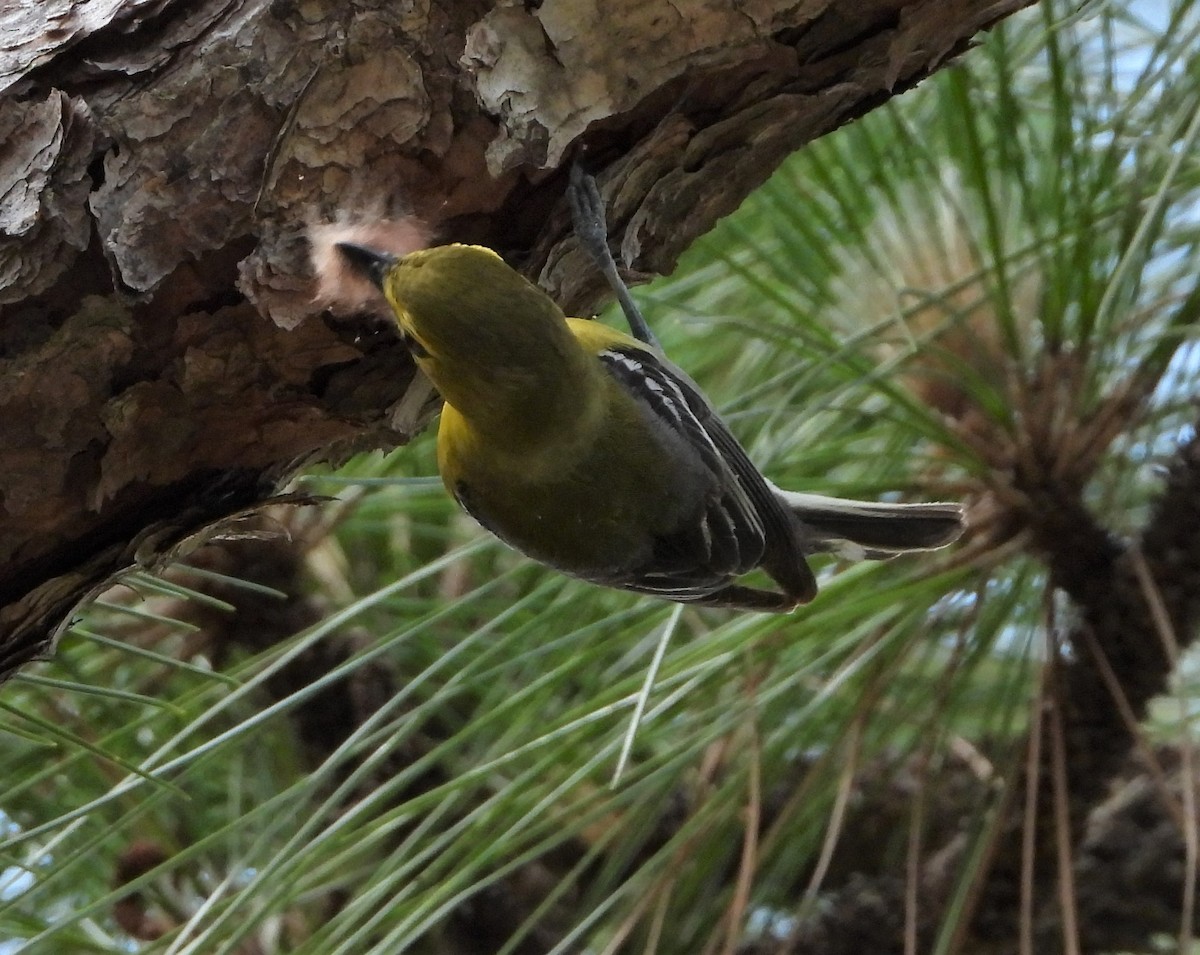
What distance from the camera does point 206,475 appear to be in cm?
84

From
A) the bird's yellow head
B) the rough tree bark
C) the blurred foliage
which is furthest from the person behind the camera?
the blurred foliage

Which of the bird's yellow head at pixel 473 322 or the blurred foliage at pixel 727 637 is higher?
the bird's yellow head at pixel 473 322

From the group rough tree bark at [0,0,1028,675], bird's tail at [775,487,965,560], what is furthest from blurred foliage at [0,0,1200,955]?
rough tree bark at [0,0,1028,675]

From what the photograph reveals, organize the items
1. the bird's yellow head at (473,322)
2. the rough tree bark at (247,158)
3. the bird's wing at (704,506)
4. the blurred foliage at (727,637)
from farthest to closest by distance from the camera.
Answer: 1. the bird's wing at (704,506)
2. the blurred foliage at (727,637)
3. the bird's yellow head at (473,322)
4. the rough tree bark at (247,158)

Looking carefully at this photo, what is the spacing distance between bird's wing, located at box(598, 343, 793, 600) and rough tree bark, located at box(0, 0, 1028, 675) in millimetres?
439

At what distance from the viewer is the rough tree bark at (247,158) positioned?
0.74 metres

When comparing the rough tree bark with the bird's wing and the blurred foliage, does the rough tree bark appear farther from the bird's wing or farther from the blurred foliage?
the bird's wing

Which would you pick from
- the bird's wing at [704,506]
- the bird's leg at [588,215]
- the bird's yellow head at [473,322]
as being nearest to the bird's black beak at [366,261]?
the bird's yellow head at [473,322]

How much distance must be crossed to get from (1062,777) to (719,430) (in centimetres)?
44

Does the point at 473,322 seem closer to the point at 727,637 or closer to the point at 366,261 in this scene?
the point at 366,261

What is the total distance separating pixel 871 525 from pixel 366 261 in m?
0.60

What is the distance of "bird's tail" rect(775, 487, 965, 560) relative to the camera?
1.14m

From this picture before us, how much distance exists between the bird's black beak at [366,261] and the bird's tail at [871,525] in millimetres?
499

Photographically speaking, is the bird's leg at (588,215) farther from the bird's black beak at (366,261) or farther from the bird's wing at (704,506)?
the bird's wing at (704,506)
